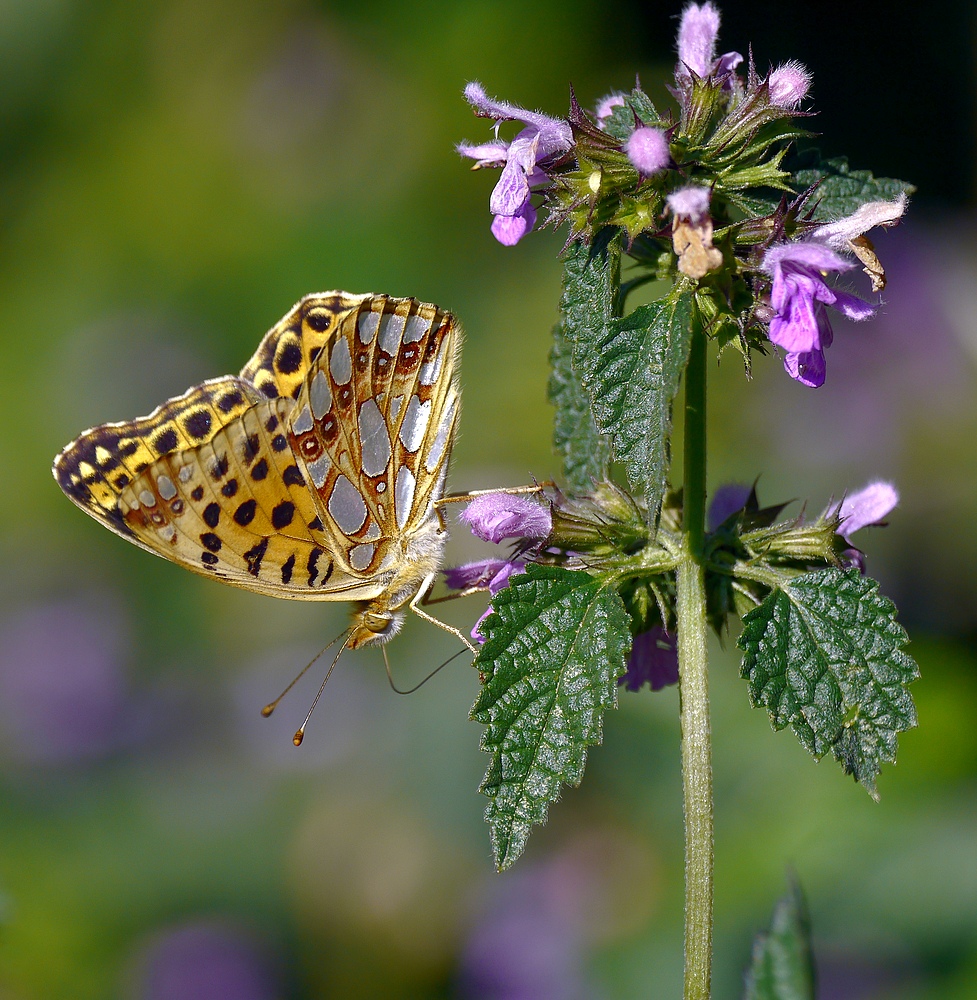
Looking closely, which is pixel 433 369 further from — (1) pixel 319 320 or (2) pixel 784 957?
(2) pixel 784 957

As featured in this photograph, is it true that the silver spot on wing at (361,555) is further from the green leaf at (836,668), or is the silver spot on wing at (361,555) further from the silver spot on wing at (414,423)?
the green leaf at (836,668)

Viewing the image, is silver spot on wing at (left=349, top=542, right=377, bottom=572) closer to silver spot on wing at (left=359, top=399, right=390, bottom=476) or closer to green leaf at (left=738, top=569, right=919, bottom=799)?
silver spot on wing at (left=359, top=399, right=390, bottom=476)

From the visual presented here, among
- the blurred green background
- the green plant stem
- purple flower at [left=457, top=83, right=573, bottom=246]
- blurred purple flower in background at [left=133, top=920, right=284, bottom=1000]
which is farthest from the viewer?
blurred purple flower in background at [left=133, top=920, right=284, bottom=1000]

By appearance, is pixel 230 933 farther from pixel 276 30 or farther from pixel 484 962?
pixel 276 30

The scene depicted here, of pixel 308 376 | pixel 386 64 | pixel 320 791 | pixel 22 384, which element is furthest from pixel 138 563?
pixel 308 376

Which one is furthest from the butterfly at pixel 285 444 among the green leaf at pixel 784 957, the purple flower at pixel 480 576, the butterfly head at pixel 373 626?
the green leaf at pixel 784 957

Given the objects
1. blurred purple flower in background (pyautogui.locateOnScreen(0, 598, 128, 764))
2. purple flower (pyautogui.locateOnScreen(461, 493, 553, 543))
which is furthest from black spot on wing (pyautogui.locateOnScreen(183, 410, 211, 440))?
blurred purple flower in background (pyautogui.locateOnScreen(0, 598, 128, 764))

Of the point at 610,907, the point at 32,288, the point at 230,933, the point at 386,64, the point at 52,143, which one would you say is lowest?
the point at 230,933
